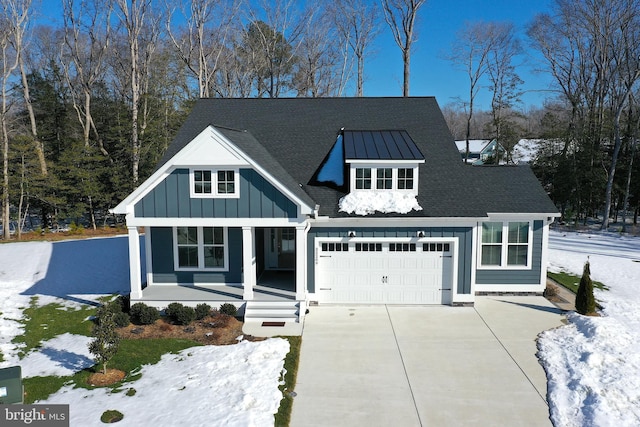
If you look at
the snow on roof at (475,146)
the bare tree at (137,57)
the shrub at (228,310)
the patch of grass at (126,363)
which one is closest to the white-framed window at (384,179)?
the shrub at (228,310)

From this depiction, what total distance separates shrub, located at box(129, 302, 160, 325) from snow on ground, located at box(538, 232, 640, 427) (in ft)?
31.7

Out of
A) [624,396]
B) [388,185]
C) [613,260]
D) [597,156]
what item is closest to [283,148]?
[388,185]

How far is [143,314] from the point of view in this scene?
473 inches

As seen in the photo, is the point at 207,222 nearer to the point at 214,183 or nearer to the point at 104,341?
the point at 214,183

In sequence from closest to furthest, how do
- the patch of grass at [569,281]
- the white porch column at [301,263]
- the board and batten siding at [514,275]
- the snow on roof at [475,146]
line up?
1. the white porch column at [301,263]
2. the board and batten siding at [514,275]
3. the patch of grass at [569,281]
4. the snow on roof at [475,146]

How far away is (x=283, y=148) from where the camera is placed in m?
16.4

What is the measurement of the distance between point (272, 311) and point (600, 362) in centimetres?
798

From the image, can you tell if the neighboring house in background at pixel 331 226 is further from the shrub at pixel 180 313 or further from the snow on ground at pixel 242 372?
the snow on ground at pixel 242 372

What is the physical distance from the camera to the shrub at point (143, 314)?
39.4 feet

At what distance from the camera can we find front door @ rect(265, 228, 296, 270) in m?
15.7

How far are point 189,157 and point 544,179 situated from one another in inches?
1231

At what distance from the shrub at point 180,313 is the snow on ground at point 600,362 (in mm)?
8714

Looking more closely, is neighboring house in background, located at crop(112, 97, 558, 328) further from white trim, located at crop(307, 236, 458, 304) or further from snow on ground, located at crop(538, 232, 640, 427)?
snow on ground, located at crop(538, 232, 640, 427)

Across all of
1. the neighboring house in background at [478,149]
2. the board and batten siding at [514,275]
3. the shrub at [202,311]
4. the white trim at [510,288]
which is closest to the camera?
the shrub at [202,311]
